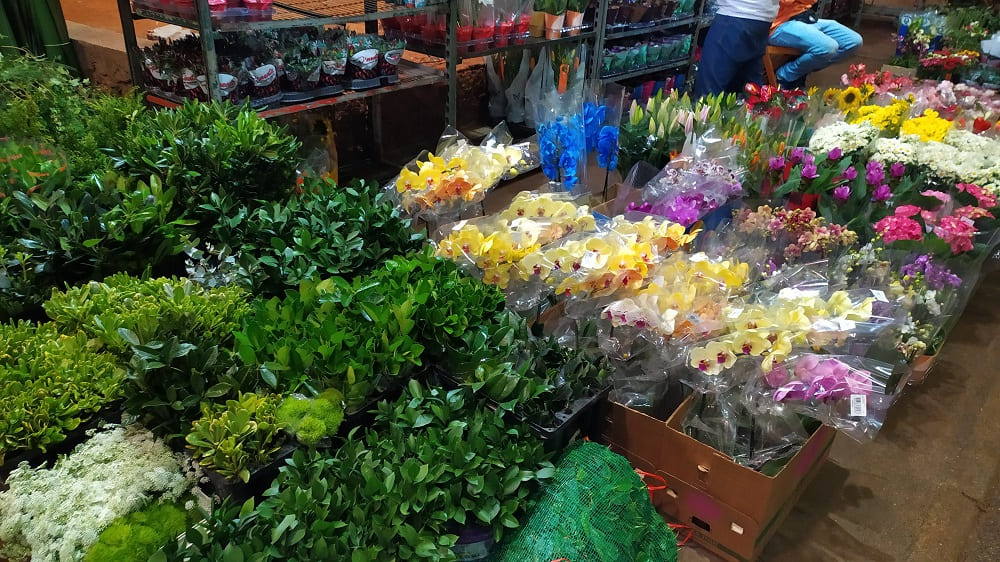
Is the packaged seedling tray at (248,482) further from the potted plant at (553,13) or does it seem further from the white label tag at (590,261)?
the potted plant at (553,13)

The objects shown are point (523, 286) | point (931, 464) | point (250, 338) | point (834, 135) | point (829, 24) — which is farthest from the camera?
point (829, 24)

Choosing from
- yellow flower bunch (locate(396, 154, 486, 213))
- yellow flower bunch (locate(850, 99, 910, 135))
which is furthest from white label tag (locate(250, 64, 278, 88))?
yellow flower bunch (locate(850, 99, 910, 135))

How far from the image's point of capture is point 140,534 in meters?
1.18

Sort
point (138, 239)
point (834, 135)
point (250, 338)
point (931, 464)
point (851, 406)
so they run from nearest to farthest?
point (250, 338)
point (851, 406)
point (138, 239)
point (931, 464)
point (834, 135)

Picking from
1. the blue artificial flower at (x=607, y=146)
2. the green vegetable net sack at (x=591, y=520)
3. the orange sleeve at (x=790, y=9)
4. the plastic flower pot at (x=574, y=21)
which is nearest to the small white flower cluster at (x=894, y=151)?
the blue artificial flower at (x=607, y=146)

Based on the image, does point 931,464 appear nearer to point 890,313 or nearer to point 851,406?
point 890,313

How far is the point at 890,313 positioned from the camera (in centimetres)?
187

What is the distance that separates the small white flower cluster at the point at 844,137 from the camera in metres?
2.83

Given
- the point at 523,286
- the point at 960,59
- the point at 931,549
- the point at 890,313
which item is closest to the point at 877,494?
the point at 931,549

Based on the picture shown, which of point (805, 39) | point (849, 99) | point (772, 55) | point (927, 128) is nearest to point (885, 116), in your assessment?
point (927, 128)

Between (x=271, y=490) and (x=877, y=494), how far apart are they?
1890mm

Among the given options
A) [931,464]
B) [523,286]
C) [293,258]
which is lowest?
[931,464]

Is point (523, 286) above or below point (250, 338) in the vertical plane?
below

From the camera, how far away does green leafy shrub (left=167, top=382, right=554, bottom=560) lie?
1.12 meters
